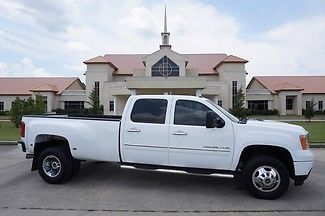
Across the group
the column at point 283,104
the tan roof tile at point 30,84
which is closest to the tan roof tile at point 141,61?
the tan roof tile at point 30,84

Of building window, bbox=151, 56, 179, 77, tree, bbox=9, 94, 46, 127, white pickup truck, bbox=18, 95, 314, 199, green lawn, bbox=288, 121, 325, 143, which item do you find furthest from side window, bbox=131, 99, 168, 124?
building window, bbox=151, 56, 179, 77

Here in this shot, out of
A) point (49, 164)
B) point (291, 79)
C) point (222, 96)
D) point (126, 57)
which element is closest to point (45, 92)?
point (126, 57)

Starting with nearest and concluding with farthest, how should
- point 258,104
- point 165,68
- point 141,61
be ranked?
point 165,68 < point 258,104 < point 141,61

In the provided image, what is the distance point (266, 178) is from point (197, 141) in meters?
1.44

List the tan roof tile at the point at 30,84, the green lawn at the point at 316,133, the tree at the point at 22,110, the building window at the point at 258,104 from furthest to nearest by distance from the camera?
the tan roof tile at the point at 30,84
the building window at the point at 258,104
the tree at the point at 22,110
the green lawn at the point at 316,133

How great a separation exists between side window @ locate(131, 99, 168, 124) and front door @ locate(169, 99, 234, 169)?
289mm

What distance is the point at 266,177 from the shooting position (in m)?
6.43

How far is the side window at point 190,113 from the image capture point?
6.76 metres

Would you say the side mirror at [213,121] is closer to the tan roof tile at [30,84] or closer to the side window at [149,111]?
the side window at [149,111]

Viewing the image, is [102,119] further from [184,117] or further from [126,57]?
[126,57]

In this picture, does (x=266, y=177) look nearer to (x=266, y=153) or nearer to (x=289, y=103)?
(x=266, y=153)

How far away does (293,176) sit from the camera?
6516 mm

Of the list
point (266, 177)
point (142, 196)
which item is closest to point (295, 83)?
point (266, 177)

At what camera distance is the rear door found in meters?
6.80
